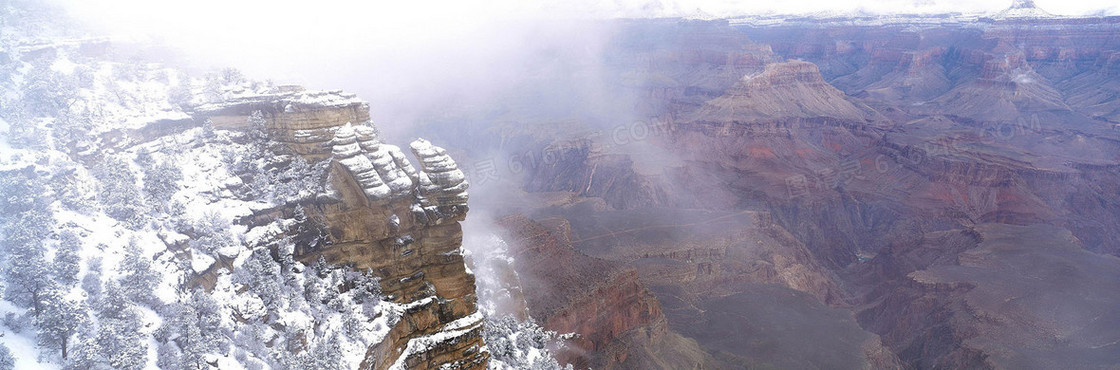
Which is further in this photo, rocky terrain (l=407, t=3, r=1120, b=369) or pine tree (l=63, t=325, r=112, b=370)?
rocky terrain (l=407, t=3, r=1120, b=369)

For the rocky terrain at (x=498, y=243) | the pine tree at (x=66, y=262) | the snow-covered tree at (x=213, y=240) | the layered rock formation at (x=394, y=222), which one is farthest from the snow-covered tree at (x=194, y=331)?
the layered rock formation at (x=394, y=222)

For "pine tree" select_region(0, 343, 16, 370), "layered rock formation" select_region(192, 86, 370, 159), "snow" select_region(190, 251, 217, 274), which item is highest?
"layered rock formation" select_region(192, 86, 370, 159)

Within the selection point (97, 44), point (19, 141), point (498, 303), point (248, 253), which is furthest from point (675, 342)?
point (97, 44)

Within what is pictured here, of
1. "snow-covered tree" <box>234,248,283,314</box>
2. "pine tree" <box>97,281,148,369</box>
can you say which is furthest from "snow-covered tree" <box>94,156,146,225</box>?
"pine tree" <box>97,281,148,369</box>

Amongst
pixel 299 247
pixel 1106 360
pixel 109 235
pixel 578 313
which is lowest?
pixel 1106 360

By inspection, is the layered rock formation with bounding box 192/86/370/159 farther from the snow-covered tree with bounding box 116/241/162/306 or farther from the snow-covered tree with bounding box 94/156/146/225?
the snow-covered tree with bounding box 116/241/162/306

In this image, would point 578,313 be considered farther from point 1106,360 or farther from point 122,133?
point 1106,360
